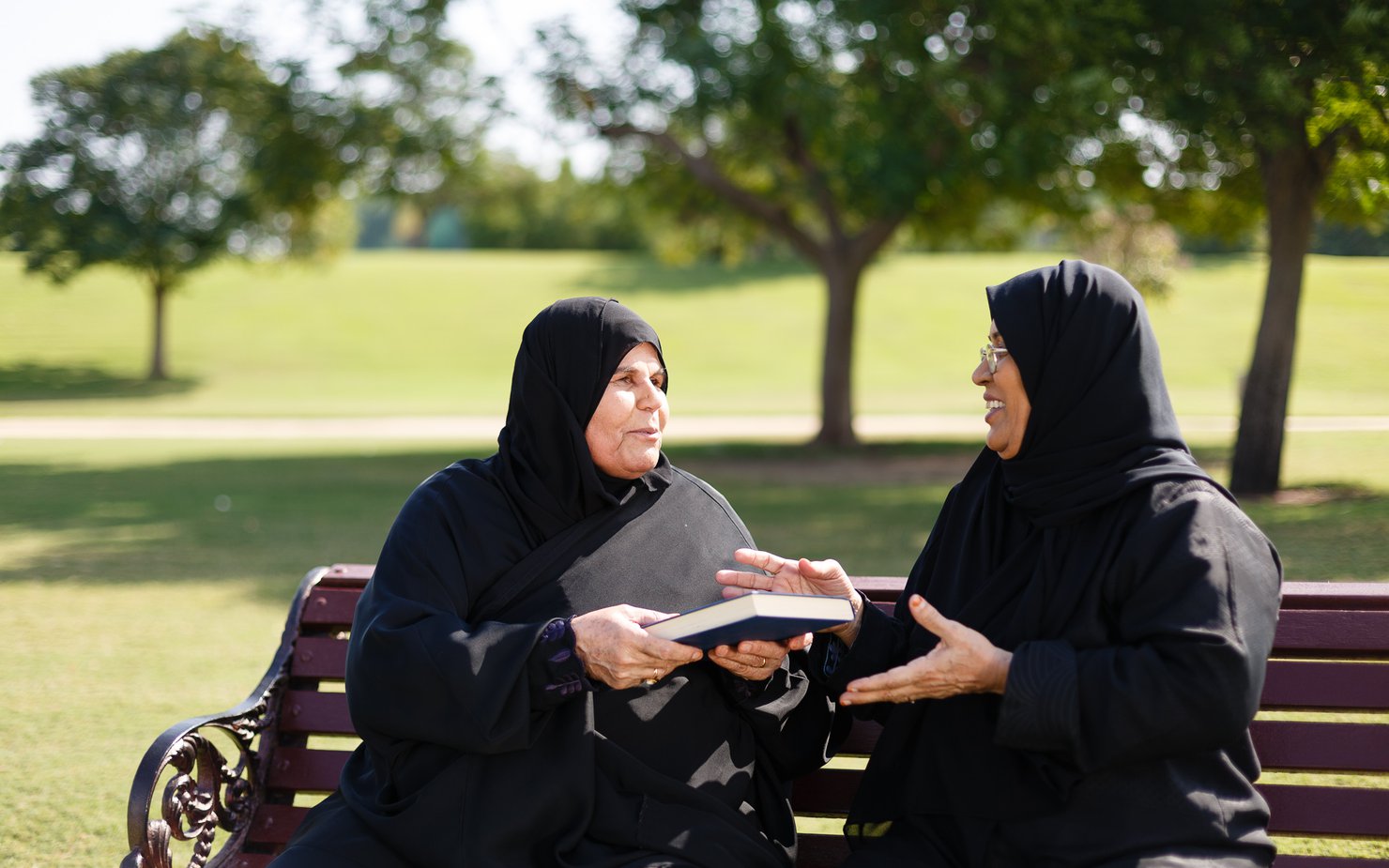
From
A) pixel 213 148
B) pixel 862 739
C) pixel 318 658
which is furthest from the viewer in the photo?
pixel 213 148

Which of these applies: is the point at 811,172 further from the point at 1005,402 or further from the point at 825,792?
the point at 1005,402

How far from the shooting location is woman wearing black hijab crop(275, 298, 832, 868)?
2.73 m

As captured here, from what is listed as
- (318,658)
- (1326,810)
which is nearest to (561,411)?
(318,658)

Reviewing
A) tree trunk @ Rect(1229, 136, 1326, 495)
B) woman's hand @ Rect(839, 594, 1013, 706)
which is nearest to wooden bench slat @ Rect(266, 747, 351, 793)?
woman's hand @ Rect(839, 594, 1013, 706)

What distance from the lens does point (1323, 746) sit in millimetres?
2990

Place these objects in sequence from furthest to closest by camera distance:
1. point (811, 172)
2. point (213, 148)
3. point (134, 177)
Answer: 1. point (213, 148)
2. point (134, 177)
3. point (811, 172)

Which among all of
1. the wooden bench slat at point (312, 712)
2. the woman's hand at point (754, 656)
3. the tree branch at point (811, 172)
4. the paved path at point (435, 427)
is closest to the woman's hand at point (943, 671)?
the woman's hand at point (754, 656)

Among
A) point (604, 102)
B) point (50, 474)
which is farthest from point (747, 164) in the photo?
point (50, 474)

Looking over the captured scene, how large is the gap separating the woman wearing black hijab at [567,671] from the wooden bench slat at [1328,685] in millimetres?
1023

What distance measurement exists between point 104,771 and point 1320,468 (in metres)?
14.5

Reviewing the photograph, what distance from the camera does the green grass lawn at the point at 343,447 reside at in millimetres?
6988

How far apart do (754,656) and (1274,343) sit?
41.0ft

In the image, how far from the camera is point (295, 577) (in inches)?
381

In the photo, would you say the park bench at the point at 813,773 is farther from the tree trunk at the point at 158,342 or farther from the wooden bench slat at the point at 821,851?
the tree trunk at the point at 158,342
